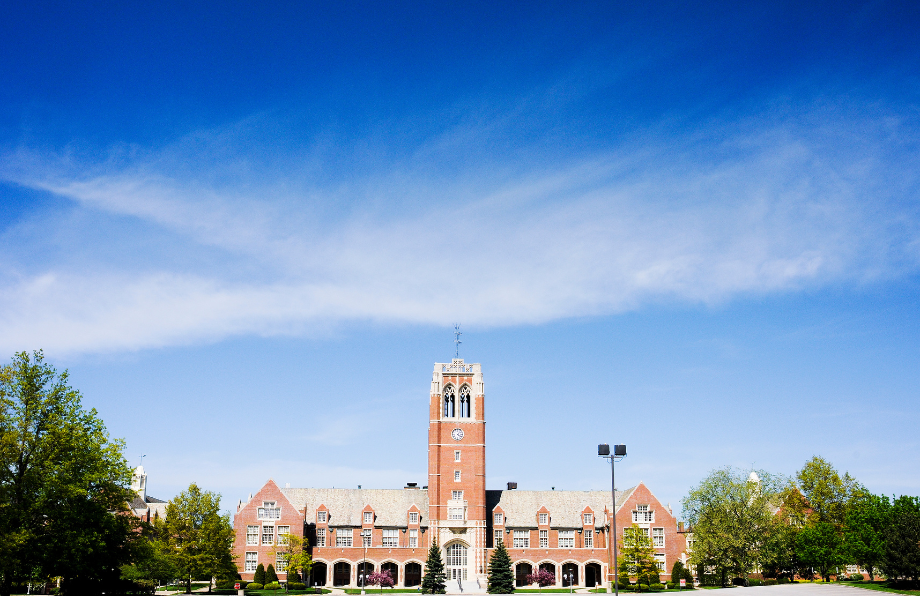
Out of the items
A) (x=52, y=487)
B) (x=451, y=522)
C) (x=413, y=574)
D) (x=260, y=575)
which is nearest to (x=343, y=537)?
(x=413, y=574)

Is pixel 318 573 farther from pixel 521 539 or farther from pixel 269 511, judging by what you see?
pixel 521 539

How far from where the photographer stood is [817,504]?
8825cm

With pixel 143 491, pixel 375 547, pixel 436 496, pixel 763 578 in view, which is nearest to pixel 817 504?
pixel 763 578

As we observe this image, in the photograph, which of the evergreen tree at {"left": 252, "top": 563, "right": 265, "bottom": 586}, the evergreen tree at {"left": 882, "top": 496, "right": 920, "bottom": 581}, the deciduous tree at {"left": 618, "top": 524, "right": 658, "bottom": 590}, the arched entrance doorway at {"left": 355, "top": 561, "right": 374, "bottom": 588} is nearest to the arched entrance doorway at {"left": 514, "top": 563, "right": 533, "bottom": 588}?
the deciduous tree at {"left": 618, "top": 524, "right": 658, "bottom": 590}

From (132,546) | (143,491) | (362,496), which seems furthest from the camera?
(143,491)

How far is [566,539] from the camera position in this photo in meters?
91.7

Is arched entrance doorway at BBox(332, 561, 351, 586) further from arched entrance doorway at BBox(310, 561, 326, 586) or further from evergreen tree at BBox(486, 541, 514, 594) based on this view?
evergreen tree at BBox(486, 541, 514, 594)

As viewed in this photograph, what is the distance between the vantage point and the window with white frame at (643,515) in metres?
90.9

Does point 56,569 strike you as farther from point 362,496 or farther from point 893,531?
point 893,531

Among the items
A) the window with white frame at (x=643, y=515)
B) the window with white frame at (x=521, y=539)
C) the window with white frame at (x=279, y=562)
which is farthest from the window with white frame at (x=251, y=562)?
the window with white frame at (x=643, y=515)

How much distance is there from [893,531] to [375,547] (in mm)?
53957

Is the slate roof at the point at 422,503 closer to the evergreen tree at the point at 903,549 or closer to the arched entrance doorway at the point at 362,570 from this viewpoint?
the arched entrance doorway at the point at 362,570

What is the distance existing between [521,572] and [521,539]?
377 cm

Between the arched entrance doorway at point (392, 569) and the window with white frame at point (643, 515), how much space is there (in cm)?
2906
